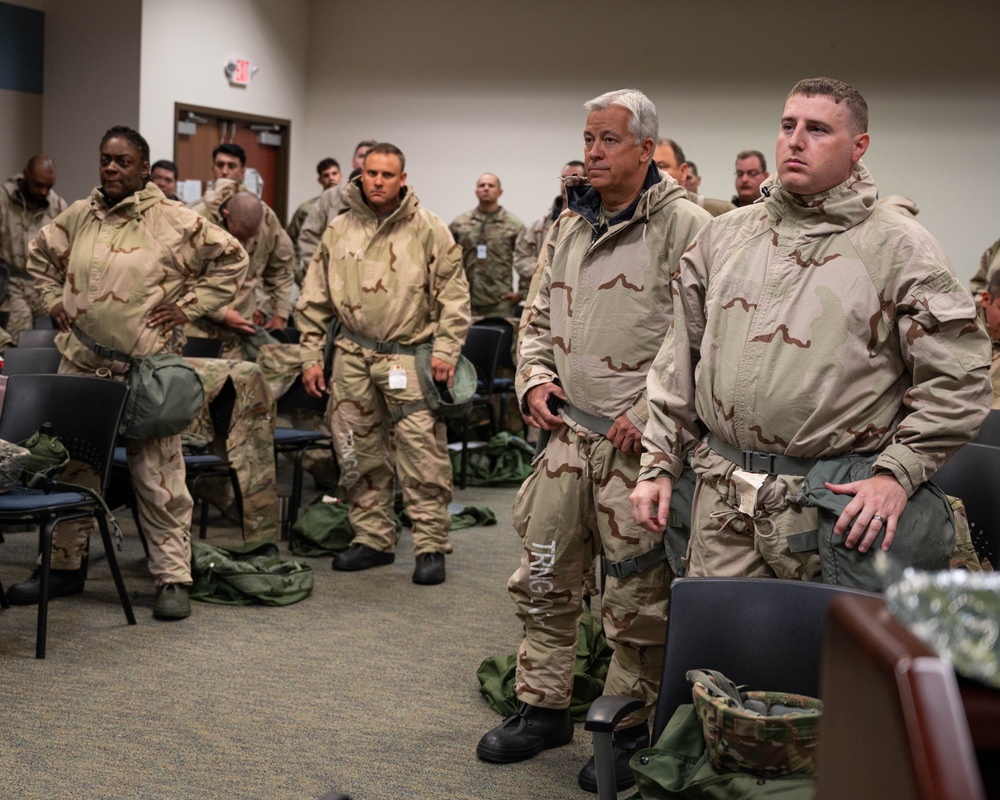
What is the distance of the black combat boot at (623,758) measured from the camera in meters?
2.89

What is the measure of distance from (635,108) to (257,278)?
157 inches

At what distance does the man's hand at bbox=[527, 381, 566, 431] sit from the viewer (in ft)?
9.79

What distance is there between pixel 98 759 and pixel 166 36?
744 cm

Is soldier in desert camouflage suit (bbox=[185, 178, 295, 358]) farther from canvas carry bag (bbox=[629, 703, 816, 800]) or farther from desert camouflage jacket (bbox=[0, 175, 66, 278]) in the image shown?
canvas carry bag (bbox=[629, 703, 816, 800])

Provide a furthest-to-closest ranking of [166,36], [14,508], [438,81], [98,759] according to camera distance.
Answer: [438,81] → [166,36] → [14,508] → [98,759]

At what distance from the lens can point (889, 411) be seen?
7.35 feet

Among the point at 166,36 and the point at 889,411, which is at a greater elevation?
the point at 166,36

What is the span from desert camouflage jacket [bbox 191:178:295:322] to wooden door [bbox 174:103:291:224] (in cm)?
313

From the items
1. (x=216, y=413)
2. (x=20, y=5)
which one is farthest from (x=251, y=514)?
(x=20, y=5)

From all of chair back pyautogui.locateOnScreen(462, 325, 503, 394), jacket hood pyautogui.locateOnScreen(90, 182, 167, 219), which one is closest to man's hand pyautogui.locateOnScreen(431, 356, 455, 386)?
jacket hood pyautogui.locateOnScreen(90, 182, 167, 219)

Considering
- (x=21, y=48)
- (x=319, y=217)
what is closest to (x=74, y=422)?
(x=319, y=217)

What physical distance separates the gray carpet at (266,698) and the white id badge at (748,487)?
1023 mm

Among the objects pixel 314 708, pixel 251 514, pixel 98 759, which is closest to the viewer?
pixel 98 759

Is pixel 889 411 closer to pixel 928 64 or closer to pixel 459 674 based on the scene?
pixel 459 674
